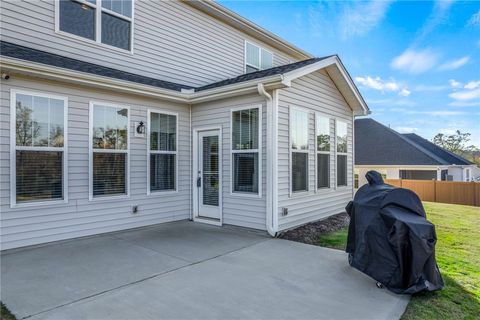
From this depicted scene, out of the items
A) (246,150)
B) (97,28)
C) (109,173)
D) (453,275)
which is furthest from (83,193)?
(453,275)

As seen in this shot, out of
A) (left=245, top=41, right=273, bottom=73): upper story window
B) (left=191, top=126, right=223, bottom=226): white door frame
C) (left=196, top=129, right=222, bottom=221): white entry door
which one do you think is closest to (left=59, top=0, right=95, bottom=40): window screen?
(left=191, top=126, right=223, bottom=226): white door frame

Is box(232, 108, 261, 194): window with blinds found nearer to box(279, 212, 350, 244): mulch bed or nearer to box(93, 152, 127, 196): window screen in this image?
box(279, 212, 350, 244): mulch bed

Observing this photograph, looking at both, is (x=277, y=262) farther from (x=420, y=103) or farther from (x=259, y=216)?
(x=420, y=103)

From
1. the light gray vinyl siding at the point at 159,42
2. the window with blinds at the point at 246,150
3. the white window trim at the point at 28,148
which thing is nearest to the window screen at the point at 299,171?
the window with blinds at the point at 246,150

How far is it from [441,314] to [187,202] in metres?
5.49

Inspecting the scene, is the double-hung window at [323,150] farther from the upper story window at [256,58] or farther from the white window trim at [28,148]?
the white window trim at [28,148]

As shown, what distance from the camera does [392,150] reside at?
19.5m

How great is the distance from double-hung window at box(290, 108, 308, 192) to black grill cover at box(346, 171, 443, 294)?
8.65ft

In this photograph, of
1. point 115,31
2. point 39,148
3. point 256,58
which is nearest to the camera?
point 39,148

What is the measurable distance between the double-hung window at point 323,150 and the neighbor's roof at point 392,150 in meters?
13.4

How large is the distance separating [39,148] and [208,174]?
134 inches

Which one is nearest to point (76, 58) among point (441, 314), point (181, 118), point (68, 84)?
point (68, 84)

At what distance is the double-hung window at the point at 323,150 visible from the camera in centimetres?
734

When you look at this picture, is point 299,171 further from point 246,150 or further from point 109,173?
point 109,173
